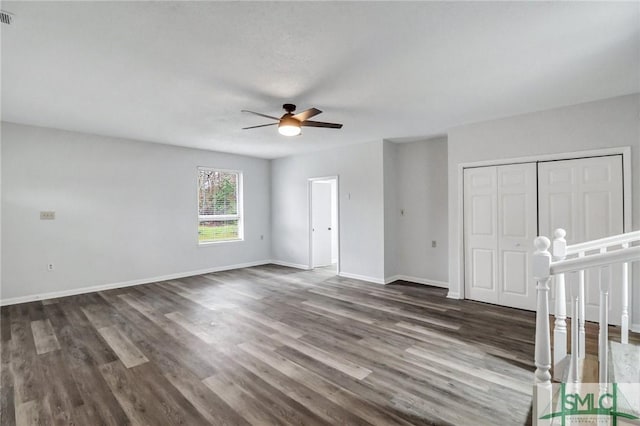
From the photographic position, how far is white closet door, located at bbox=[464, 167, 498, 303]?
4230 mm

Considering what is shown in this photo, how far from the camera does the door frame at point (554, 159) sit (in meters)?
3.30

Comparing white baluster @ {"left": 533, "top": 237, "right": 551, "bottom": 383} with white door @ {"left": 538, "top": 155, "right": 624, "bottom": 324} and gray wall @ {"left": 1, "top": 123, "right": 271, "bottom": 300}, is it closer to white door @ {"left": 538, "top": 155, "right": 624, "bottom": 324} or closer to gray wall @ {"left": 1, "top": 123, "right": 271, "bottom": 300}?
white door @ {"left": 538, "top": 155, "right": 624, "bottom": 324}

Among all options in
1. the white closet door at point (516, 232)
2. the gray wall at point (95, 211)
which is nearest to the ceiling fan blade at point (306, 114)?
the white closet door at point (516, 232)

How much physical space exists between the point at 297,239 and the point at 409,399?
201 inches

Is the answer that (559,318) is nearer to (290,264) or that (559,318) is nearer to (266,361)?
(266,361)

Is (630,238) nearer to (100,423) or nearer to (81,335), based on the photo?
(100,423)

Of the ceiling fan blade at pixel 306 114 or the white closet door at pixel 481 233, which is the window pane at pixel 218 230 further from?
the white closet door at pixel 481 233

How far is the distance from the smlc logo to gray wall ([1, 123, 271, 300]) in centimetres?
606

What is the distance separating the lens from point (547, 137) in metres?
3.80

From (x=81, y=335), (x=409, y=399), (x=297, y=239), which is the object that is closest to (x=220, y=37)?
(x=409, y=399)

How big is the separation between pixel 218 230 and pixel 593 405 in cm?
648

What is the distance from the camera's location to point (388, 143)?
555 centimetres

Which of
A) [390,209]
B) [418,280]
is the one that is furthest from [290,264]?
[418,280]

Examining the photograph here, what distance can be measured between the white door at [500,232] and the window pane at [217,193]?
5015mm
